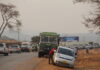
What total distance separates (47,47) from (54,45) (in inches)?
38.1

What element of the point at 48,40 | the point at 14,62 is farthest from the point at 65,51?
the point at 48,40

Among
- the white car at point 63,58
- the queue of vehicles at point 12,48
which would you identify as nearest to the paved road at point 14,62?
the white car at point 63,58

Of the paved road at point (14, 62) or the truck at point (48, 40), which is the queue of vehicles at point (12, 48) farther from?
the paved road at point (14, 62)

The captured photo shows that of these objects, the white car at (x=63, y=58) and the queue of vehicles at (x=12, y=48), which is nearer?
the white car at (x=63, y=58)

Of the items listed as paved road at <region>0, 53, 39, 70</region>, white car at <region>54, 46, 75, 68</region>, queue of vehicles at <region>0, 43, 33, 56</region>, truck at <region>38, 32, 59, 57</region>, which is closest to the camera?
paved road at <region>0, 53, 39, 70</region>

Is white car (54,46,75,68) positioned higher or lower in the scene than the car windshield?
lower

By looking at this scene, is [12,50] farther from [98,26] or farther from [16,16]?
[98,26]

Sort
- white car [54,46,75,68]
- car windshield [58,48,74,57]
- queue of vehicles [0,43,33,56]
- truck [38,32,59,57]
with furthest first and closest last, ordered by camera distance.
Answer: queue of vehicles [0,43,33,56], truck [38,32,59,57], car windshield [58,48,74,57], white car [54,46,75,68]

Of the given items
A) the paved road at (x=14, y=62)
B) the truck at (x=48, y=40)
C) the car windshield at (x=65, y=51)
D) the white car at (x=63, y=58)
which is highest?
the truck at (x=48, y=40)

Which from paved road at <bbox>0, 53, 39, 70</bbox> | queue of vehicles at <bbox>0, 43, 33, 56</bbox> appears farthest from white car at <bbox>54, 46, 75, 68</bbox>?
queue of vehicles at <bbox>0, 43, 33, 56</bbox>

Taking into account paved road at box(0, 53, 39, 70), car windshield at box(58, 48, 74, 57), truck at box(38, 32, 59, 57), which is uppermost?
truck at box(38, 32, 59, 57)

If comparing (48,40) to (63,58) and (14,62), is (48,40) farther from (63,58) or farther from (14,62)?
(63,58)

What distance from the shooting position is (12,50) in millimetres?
63344

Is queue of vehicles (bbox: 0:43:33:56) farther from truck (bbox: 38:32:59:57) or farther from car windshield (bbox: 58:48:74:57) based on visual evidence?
car windshield (bbox: 58:48:74:57)
